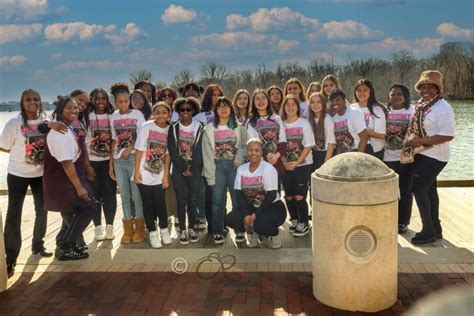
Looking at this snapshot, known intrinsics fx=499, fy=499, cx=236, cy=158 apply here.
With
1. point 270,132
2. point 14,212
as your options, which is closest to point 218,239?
point 270,132

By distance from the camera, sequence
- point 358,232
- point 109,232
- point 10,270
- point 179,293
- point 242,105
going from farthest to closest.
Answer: point 242,105 < point 109,232 < point 10,270 < point 179,293 < point 358,232

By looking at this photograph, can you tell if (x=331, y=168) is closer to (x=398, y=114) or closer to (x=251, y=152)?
(x=251, y=152)

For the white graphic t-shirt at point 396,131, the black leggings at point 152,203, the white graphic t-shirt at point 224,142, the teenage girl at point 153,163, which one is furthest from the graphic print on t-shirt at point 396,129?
the black leggings at point 152,203

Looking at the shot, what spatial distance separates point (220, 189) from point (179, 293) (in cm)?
174

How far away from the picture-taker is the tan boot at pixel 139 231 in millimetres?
6207

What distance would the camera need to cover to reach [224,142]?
6.01 meters

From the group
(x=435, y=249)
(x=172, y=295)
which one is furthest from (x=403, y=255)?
(x=172, y=295)

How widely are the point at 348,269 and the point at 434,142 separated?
2.24 metres

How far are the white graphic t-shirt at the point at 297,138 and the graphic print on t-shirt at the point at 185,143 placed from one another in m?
1.16

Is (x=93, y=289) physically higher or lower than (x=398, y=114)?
lower

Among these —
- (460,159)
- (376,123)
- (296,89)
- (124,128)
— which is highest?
(296,89)

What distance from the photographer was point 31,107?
5234mm

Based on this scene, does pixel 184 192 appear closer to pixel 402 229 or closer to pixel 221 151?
pixel 221 151

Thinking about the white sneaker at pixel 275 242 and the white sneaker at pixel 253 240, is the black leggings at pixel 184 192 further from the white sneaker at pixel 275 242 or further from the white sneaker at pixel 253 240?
the white sneaker at pixel 275 242
